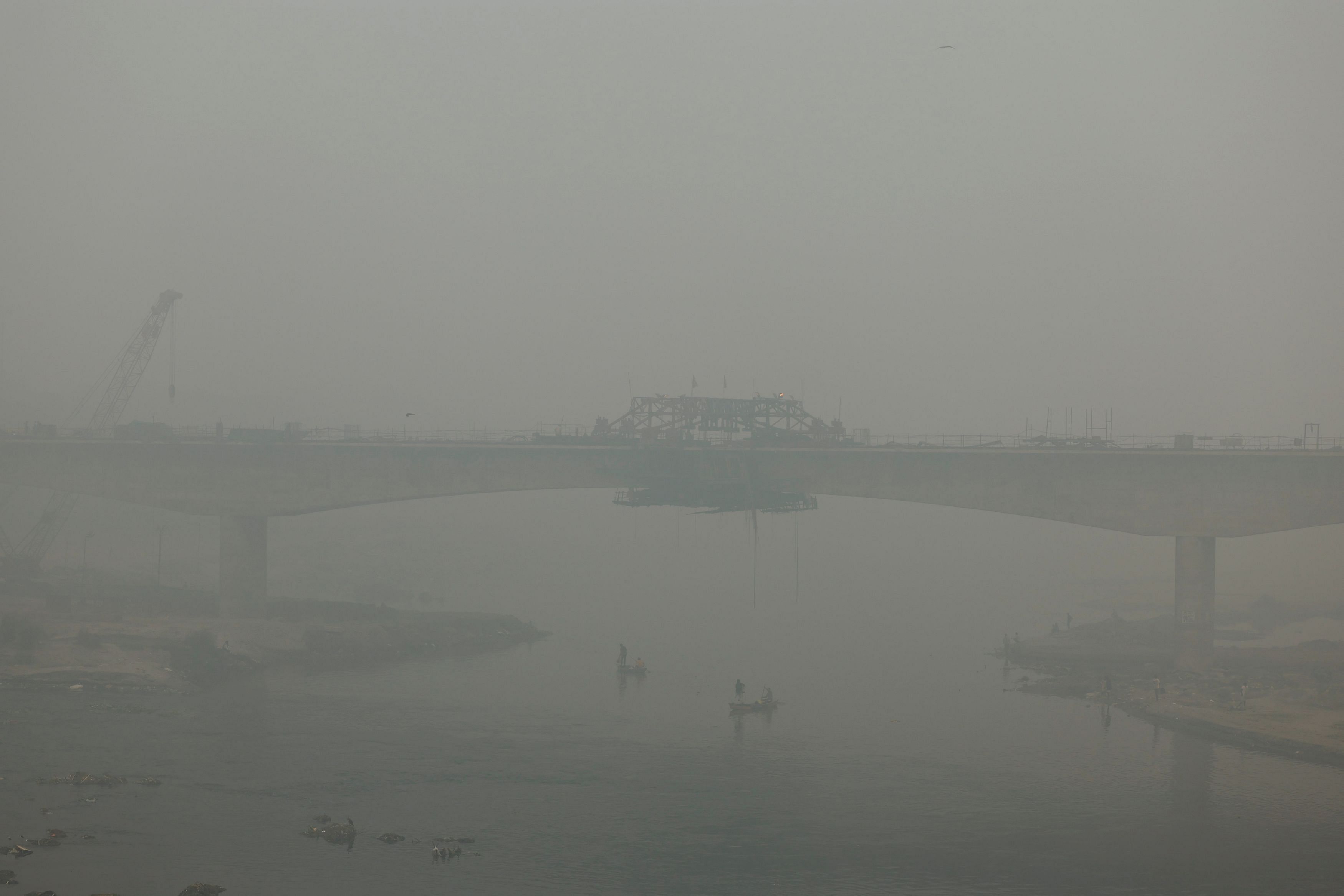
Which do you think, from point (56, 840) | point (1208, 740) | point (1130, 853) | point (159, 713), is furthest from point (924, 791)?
point (159, 713)

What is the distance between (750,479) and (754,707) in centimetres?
1485

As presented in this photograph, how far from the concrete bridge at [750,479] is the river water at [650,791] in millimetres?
10314

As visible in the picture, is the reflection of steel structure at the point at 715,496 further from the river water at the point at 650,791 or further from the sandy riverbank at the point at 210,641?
the sandy riverbank at the point at 210,641

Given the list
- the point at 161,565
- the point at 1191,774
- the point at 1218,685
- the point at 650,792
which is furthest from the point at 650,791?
the point at 161,565

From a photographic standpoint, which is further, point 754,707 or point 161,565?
point 161,565

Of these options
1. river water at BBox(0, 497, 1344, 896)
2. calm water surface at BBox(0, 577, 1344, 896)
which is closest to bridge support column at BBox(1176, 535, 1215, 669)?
calm water surface at BBox(0, 577, 1344, 896)

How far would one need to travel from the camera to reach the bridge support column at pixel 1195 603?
5462cm

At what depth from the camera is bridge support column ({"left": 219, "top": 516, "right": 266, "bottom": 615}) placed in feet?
210

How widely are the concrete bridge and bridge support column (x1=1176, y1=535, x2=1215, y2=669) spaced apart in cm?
7

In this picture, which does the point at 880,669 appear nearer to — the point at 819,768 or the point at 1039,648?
the point at 1039,648

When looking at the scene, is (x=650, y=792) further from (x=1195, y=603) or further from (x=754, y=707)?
(x=1195, y=603)

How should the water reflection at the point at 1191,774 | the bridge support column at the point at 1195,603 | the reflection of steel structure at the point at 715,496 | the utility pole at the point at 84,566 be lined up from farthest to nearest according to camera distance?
the utility pole at the point at 84,566, the reflection of steel structure at the point at 715,496, the bridge support column at the point at 1195,603, the water reflection at the point at 1191,774

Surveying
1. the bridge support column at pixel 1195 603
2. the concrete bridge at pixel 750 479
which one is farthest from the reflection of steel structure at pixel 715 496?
the bridge support column at pixel 1195 603

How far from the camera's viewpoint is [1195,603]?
55156 millimetres
